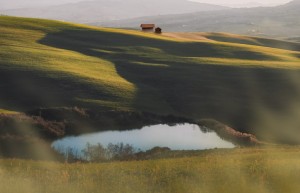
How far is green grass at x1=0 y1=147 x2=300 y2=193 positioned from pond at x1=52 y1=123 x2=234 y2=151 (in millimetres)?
17822

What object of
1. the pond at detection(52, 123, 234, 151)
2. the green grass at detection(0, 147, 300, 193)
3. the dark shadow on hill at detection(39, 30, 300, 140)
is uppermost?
the green grass at detection(0, 147, 300, 193)

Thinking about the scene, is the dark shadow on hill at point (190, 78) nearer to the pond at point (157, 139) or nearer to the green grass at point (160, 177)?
the pond at point (157, 139)

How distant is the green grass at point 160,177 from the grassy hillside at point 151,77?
2736 cm

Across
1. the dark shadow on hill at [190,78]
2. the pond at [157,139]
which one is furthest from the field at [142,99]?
the pond at [157,139]

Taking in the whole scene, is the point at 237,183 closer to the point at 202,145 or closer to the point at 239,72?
the point at 202,145

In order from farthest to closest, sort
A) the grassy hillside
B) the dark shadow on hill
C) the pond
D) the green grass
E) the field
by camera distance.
Answer: the dark shadow on hill
the grassy hillside
the pond
the field
the green grass

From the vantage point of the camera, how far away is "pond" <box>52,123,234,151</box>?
45306 millimetres

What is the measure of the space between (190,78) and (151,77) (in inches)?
240

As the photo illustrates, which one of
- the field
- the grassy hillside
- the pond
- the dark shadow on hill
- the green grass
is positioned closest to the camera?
the green grass

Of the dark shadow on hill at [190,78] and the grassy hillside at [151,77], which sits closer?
the grassy hillside at [151,77]

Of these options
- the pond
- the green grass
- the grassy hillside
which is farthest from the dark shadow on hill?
the green grass

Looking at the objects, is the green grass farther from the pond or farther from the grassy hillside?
the grassy hillside

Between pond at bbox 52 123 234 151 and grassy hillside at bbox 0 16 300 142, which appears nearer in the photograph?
pond at bbox 52 123 234 151

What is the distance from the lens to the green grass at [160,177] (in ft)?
65.8
